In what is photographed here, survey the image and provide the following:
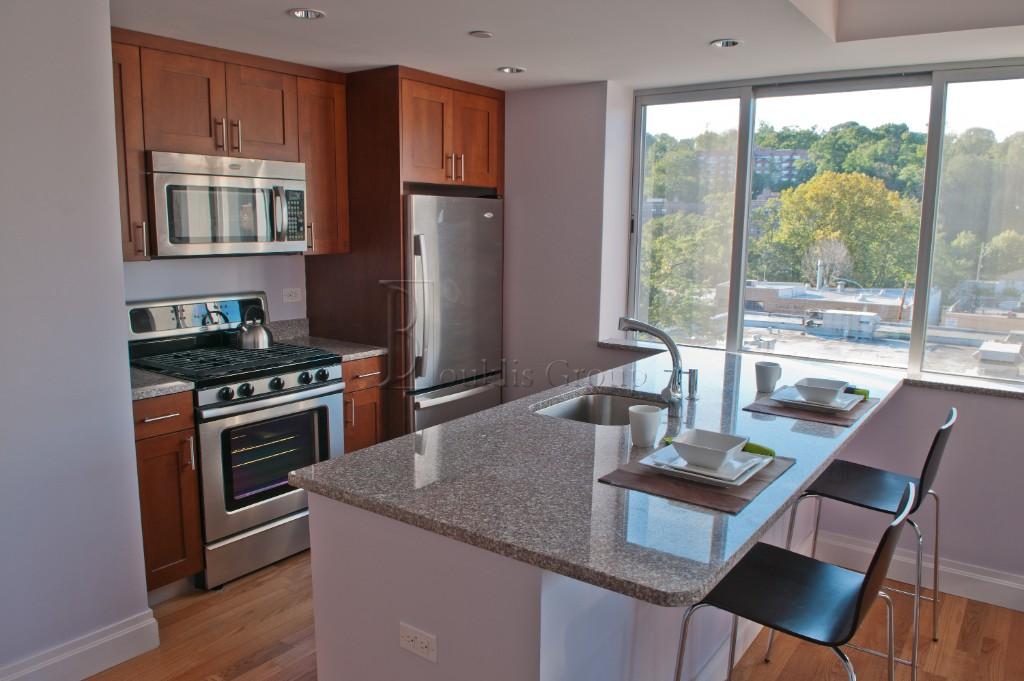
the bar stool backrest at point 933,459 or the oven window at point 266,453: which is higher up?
the bar stool backrest at point 933,459

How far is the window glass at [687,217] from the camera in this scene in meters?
4.06

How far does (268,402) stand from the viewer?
129 inches

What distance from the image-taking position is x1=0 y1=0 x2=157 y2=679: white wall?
2.31 m

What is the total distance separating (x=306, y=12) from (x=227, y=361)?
1.50 meters

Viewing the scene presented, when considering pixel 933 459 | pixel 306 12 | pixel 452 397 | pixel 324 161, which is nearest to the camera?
pixel 933 459

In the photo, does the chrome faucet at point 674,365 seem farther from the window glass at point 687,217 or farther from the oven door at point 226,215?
the oven door at point 226,215

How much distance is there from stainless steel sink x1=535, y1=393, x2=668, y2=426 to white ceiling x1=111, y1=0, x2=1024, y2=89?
4.60 ft

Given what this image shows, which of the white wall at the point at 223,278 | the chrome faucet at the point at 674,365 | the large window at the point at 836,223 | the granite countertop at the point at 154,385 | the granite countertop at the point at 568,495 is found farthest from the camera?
the large window at the point at 836,223

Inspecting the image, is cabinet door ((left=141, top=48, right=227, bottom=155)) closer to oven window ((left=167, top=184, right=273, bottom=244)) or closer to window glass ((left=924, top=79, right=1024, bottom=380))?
oven window ((left=167, top=184, right=273, bottom=244))

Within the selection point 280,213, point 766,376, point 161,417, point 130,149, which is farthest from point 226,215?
point 766,376

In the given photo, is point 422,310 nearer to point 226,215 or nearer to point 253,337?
point 253,337

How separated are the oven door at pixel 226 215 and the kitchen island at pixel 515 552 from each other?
1.59m

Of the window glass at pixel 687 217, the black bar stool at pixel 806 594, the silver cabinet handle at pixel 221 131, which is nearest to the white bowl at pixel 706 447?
the black bar stool at pixel 806 594

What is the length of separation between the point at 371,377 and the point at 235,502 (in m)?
0.90
